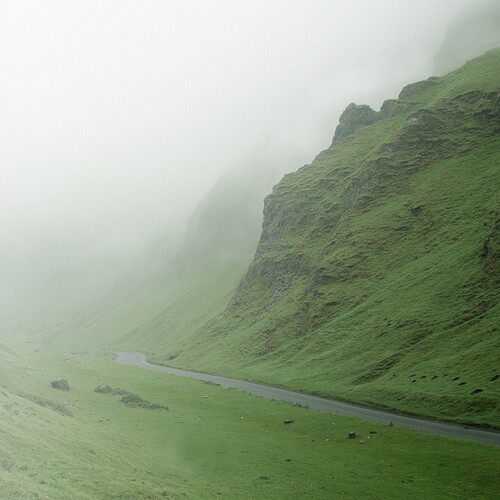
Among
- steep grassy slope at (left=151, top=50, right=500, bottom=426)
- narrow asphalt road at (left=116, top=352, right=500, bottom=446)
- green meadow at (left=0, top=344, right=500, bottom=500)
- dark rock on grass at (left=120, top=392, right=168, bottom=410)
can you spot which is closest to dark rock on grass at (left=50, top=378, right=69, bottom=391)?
dark rock on grass at (left=120, top=392, right=168, bottom=410)

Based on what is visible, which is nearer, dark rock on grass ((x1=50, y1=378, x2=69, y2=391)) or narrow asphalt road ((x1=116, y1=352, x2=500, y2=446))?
narrow asphalt road ((x1=116, y1=352, x2=500, y2=446))

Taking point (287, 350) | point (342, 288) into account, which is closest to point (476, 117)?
point (342, 288)

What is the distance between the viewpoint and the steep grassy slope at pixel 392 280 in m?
71.3

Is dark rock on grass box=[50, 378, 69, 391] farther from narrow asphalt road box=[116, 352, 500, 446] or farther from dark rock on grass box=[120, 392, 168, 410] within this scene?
narrow asphalt road box=[116, 352, 500, 446]

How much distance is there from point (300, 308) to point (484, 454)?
90.9 meters

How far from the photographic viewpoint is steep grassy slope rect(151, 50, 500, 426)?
2808 inches

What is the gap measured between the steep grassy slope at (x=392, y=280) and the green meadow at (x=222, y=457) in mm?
16610

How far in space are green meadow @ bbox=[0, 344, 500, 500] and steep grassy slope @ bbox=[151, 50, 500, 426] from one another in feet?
54.5

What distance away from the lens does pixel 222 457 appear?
39812 mm

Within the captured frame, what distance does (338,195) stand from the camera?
172000mm

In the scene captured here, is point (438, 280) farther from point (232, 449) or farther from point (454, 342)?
point (232, 449)

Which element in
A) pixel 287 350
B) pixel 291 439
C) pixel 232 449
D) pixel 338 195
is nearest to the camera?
pixel 232 449

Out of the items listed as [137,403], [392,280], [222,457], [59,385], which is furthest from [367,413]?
[59,385]

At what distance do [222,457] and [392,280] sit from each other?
81.2 m
